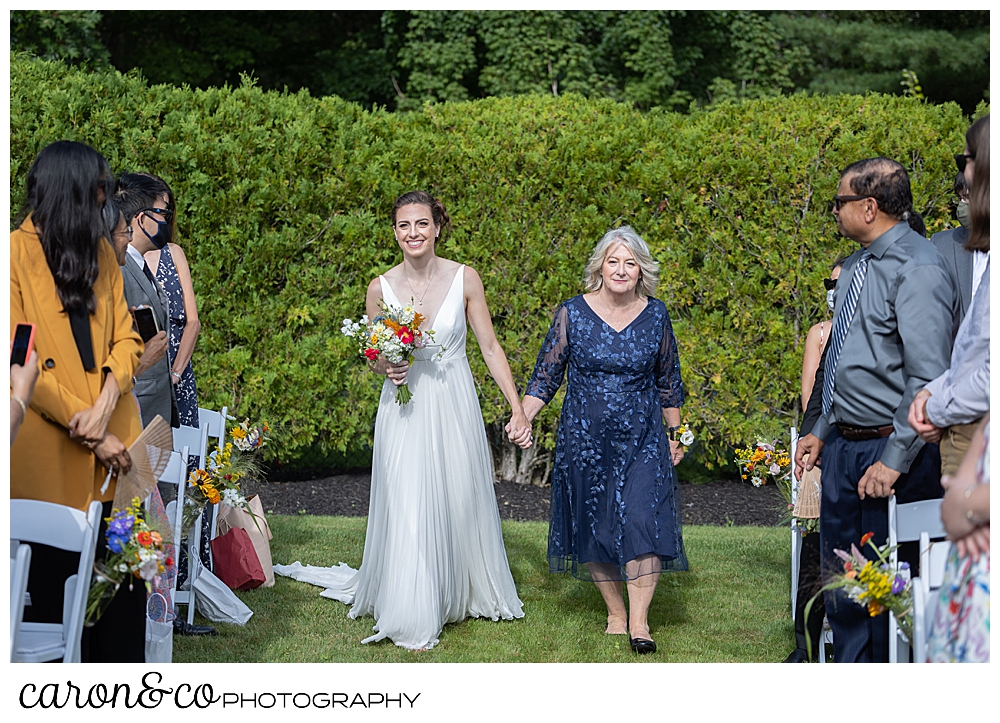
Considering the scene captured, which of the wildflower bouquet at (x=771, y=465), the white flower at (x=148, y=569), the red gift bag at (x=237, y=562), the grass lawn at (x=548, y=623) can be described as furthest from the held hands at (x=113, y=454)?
the wildflower bouquet at (x=771, y=465)

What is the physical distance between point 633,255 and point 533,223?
129 inches

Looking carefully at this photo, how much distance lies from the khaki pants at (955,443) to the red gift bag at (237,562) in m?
3.90

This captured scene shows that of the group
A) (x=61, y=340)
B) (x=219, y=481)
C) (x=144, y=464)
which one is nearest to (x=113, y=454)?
(x=144, y=464)

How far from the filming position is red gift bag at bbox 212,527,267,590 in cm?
564

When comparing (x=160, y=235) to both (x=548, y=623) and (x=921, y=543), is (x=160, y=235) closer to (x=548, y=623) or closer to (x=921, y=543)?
(x=548, y=623)

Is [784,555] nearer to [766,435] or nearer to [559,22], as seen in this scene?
[766,435]

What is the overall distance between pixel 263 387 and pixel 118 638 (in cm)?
456

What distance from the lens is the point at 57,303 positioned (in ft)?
10.6

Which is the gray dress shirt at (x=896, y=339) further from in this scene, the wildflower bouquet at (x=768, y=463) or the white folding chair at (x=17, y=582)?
the white folding chair at (x=17, y=582)

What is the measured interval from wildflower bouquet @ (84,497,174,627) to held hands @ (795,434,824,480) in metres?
2.58

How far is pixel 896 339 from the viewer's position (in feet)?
11.9

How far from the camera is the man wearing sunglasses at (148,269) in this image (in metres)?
4.64

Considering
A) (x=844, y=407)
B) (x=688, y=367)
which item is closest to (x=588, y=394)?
(x=844, y=407)

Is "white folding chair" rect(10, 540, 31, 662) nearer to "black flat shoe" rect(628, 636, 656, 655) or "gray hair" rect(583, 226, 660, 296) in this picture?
"black flat shoe" rect(628, 636, 656, 655)
